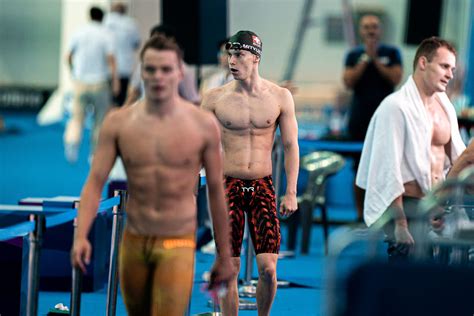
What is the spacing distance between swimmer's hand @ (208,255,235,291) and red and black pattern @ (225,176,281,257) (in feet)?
5.56

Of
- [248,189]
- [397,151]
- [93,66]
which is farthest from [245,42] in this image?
[93,66]

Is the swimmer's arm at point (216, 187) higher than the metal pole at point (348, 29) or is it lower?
lower

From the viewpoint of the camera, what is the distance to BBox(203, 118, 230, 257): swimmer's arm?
5.36 metres

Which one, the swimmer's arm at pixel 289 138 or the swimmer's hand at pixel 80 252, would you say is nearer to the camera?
the swimmer's hand at pixel 80 252

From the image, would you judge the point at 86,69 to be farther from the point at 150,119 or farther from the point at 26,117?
the point at 26,117

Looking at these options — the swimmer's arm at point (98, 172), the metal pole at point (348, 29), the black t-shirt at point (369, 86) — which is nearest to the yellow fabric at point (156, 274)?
the swimmer's arm at point (98, 172)

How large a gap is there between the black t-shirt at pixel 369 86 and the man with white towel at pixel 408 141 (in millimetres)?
4398

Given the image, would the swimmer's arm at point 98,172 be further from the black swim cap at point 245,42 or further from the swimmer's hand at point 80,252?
the black swim cap at point 245,42

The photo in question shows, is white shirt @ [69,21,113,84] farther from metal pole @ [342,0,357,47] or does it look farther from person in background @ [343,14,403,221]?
person in background @ [343,14,403,221]

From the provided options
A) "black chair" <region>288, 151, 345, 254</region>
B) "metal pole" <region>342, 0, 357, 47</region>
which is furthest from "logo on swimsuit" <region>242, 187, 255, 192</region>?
"metal pole" <region>342, 0, 357, 47</region>

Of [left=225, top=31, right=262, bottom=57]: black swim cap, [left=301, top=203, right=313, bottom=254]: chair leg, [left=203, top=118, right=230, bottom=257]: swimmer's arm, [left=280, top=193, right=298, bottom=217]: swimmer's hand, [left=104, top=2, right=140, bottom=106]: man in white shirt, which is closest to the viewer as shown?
[left=203, top=118, right=230, bottom=257]: swimmer's arm

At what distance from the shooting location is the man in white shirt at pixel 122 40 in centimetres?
1759

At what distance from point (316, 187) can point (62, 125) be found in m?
15.8

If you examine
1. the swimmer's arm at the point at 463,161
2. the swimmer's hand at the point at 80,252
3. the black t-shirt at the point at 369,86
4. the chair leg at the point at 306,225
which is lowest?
the chair leg at the point at 306,225
